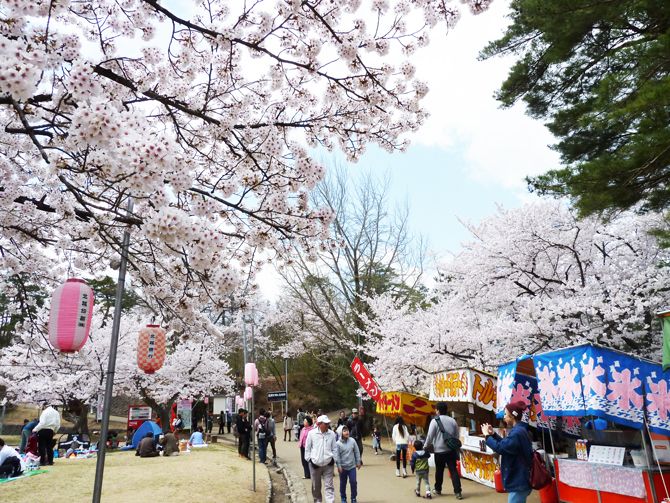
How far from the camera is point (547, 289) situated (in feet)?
38.4

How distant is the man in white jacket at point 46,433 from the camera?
43.8 ft

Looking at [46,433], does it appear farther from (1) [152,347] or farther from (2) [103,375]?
(2) [103,375]

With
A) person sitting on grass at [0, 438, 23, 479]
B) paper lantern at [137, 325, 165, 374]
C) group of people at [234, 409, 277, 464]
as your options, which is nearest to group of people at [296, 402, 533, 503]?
paper lantern at [137, 325, 165, 374]

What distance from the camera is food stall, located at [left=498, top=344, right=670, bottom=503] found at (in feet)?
19.6

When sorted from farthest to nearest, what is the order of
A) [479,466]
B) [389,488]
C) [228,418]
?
[228,418], [389,488], [479,466]

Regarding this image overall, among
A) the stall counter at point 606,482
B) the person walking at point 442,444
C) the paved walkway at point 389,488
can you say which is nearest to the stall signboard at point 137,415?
the paved walkway at point 389,488

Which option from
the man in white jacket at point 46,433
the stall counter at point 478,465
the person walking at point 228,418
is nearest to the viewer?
the stall counter at point 478,465

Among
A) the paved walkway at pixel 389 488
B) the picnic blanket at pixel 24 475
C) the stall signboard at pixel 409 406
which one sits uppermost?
the stall signboard at pixel 409 406

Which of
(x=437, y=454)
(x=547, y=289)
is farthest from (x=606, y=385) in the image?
(x=547, y=289)

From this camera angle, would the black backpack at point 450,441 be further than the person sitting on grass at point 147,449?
No

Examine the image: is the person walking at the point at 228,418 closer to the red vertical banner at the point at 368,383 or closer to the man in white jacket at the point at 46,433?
the man in white jacket at the point at 46,433

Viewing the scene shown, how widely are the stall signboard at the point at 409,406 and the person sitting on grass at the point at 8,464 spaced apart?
9976 mm

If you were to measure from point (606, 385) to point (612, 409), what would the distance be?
0.30 meters

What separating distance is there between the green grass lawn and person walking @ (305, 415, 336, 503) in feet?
7.08
